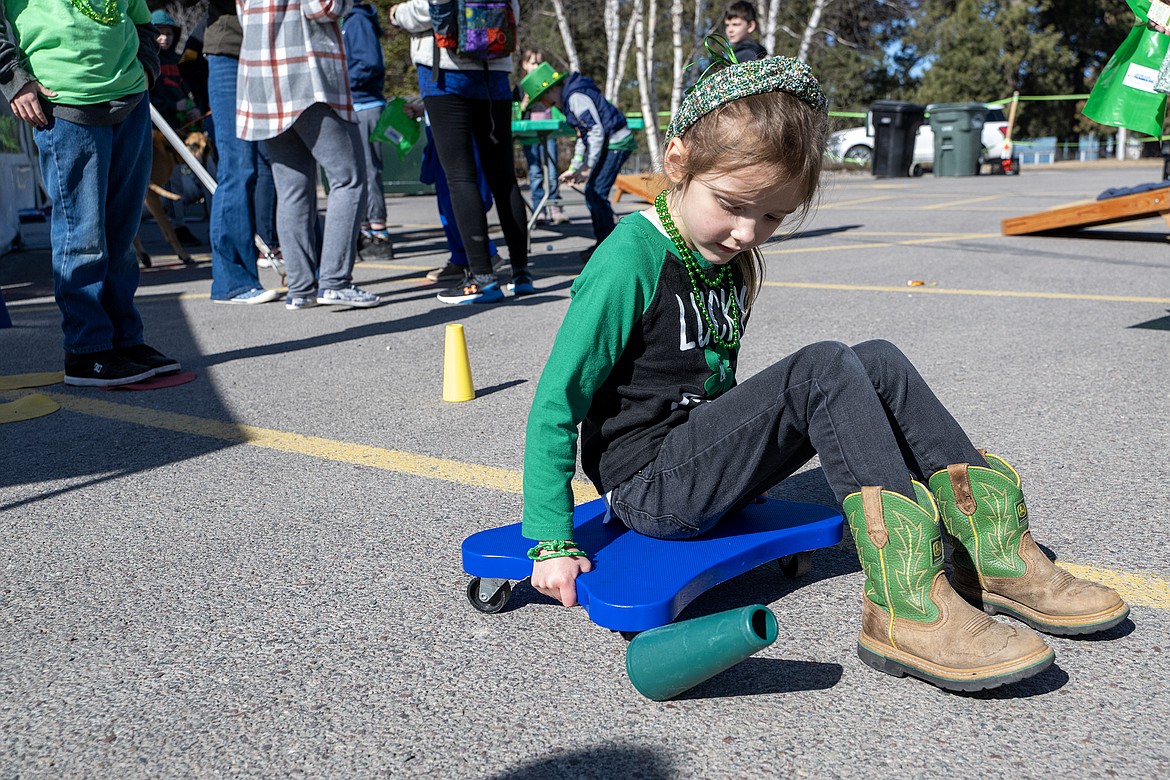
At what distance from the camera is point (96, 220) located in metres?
4.40

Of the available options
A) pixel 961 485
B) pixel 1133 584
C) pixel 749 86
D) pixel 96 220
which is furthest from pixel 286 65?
pixel 1133 584

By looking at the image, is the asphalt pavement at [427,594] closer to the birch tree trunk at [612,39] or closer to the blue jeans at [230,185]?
the blue jeans at [230,185]

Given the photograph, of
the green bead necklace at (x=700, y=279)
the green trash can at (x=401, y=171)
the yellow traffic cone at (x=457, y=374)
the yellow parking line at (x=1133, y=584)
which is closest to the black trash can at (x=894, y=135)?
the green trash can at (x=401, y=171)

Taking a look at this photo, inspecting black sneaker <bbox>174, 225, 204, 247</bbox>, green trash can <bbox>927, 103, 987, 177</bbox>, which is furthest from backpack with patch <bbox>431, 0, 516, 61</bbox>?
green trash can <bbox>927, 103, 987, 177</bbox>

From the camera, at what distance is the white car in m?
24.0

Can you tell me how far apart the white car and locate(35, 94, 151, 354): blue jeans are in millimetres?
20202

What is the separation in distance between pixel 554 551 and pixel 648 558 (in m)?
0.21

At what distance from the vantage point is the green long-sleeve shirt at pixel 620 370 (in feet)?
7.02

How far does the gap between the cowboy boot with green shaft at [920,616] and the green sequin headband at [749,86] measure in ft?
2.66

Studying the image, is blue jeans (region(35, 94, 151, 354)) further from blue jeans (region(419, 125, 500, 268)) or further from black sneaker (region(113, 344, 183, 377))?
blue jeans (region(419, 125, 500, 268))

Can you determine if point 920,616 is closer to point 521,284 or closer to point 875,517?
point 875,517

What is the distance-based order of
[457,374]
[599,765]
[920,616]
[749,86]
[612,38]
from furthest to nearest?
[612,38], [457,374], [749,86], [920,616], [599,765]

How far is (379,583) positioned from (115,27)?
3043 mm

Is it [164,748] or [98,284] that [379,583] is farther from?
[98,284]
